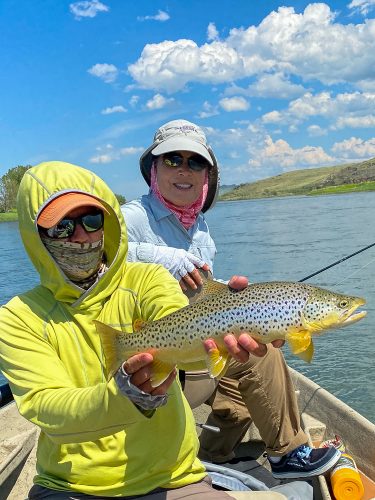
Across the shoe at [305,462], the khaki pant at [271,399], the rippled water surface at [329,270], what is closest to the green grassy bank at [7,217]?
the rippled water surface at [329,270]

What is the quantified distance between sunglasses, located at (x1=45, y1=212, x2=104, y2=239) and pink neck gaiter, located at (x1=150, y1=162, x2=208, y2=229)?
1.82 metres

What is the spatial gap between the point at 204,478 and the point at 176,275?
5.27 feet

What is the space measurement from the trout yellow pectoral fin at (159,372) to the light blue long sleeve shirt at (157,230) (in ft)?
6.45

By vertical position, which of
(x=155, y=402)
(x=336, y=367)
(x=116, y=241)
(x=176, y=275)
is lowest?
(x=336, y=367)

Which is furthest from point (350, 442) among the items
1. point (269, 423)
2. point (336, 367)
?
point (336, 367)

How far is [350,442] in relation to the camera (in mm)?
4859

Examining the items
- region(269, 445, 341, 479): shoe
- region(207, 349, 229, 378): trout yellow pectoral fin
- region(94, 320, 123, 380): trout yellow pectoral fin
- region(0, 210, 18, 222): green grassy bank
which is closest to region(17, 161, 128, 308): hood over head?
region(94, 320, 123, 380): trout yellow pectoral fin

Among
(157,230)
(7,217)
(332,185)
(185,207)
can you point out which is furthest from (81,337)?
(332,185)

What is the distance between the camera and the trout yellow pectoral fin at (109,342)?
256cm

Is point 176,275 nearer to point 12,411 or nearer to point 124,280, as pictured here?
point 124,280

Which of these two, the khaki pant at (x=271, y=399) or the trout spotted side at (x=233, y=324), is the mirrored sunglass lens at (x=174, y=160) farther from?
the trout spotted side at (x=233, y=324)

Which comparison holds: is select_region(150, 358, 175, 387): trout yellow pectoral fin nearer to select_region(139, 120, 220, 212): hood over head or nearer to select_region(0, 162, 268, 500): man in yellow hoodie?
select_region(0, 162, 268, 500): man in yellow hoodie

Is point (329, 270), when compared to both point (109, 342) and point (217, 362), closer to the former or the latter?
point (217, 362)

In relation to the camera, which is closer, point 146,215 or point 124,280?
point 124,280
